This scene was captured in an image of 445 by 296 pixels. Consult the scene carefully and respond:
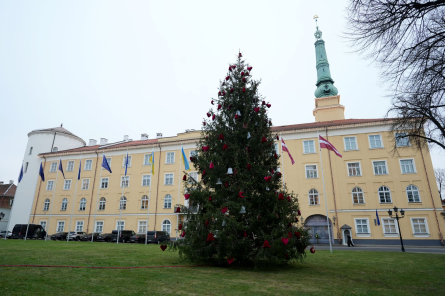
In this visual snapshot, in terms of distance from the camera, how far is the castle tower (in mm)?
43250

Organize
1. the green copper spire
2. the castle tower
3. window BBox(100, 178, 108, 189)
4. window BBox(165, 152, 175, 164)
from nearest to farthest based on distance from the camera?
window BBox(165, 152, 175, 164) → window BBox(100, 178, 108, 189) → the castle tower → the green copper spire

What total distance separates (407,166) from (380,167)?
103 inches

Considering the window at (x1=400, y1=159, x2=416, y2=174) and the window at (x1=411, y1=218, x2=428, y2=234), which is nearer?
the window at (x1=411, y1=218, x2=428, y2=234)

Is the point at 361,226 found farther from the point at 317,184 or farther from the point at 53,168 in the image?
the point at 53,168

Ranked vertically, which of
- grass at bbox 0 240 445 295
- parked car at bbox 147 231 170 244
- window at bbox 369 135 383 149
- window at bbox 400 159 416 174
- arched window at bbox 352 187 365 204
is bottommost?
grass at bbox 0 240 445 295

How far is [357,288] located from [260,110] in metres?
8.09

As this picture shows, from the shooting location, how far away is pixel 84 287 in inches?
257

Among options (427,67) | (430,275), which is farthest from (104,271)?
(430,275)

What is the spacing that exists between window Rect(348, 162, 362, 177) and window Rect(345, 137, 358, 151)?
1.85 metres

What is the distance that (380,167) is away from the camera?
32.4 meters

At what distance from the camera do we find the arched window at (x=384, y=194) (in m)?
31.2

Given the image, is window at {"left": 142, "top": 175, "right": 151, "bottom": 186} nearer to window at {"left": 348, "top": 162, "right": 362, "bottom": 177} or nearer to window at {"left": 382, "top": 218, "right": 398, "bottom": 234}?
window at {"left": 348, "top": 162, "right": 362, "bottom": 177}

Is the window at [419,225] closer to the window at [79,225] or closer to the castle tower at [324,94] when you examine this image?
the castle tower at [324,94]

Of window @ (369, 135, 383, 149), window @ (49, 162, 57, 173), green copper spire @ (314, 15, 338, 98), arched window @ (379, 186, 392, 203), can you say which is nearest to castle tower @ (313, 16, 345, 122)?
green copper spire @ (314, 15, 338, 98)
